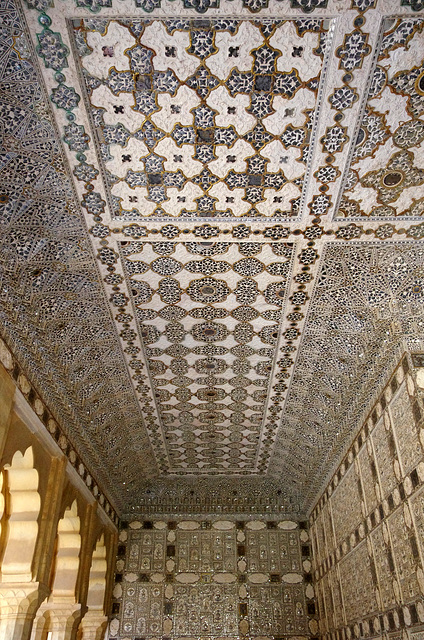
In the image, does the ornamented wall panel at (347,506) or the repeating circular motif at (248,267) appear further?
the ornamented wall panel at (347,506)

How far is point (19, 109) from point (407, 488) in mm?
4479

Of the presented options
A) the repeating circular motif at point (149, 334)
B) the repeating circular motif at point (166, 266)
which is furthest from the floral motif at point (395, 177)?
the repeating circular motif at point (149, 334)

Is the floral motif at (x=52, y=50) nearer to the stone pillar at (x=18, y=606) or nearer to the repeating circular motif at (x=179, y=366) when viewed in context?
the repeating circular motif at (x=179, y=366)

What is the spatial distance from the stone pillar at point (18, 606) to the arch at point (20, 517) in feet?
0.27

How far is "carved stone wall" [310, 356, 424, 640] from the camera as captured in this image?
474 cm

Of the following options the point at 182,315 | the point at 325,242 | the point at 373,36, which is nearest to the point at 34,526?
the point at 182,315

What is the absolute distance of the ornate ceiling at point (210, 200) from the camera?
3.18m

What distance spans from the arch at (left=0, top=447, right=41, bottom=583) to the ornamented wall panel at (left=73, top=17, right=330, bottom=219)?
9.96 feet

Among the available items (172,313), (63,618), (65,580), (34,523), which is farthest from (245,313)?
(63,618)

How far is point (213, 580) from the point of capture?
9.80m

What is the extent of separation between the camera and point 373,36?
3.13 metres

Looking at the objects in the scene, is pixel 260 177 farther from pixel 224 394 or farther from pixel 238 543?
pixel 238 543

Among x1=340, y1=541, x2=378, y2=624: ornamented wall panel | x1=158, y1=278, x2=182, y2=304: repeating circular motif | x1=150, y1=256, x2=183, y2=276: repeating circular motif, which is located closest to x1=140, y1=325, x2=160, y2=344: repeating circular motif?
x1=158, y1=278, x2=182, y2=304: repeating circular motif

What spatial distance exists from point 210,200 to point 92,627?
26.3 ft
